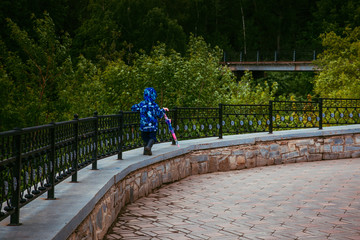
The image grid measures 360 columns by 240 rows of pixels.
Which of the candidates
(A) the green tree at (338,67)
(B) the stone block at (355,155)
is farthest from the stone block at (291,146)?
(A) the green tree at (338,67)

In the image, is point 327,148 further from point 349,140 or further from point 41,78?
point 41,78

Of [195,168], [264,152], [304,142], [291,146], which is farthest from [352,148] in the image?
[195,168]

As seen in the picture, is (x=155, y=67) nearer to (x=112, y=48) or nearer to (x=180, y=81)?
(x=180, y=81)

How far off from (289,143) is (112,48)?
32773 millimetres

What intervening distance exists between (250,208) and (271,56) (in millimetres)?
48946

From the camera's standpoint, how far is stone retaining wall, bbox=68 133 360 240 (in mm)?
5321

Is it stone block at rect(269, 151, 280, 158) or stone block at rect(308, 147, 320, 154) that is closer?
stone block at rect(269, 151, 280, 158)

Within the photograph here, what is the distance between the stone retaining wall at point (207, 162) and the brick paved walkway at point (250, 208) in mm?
Result: 191

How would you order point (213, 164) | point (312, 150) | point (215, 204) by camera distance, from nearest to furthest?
point (215, 204)
point (213, 164)
point (312, 150)

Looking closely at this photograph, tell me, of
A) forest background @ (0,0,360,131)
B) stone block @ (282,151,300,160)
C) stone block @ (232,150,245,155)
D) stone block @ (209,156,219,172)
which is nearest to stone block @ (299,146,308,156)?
stone block @ (282,151,300,160)

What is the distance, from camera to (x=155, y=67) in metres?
16.2

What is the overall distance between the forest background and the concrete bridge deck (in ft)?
22.7

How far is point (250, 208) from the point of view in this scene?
6.70 metres

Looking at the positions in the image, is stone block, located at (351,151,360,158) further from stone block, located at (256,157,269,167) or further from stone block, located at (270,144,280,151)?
stone block, located at (256,157,269,167)
